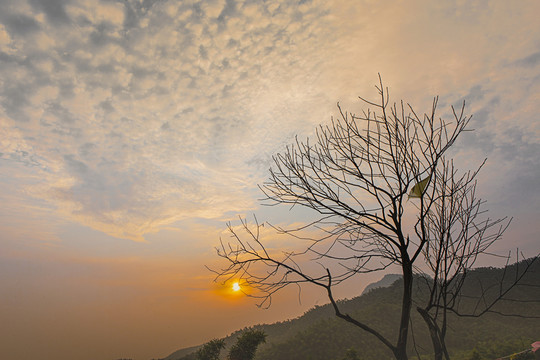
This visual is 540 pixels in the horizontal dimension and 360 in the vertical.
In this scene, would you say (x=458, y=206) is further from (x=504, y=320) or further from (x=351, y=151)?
(x=504, y=320)

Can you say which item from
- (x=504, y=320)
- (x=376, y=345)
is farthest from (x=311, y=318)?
(x=504, y=320)

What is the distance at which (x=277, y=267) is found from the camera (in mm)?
3375

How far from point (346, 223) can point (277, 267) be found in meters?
1.02

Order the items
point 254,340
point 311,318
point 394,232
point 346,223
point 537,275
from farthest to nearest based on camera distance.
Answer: point 311,318, point 537,275, point 254,340, point 346,223, point 394,232

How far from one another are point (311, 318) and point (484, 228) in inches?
1551

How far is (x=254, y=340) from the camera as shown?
18391mm

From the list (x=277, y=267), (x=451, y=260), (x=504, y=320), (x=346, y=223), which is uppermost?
(x=346, y=223)

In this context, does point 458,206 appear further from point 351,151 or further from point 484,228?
point 351,151

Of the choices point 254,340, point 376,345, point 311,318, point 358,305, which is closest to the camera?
point 254,340

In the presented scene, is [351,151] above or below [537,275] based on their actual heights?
above

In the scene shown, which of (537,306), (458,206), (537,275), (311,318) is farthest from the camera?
(311,318)

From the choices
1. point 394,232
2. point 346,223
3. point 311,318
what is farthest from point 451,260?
point 311,318

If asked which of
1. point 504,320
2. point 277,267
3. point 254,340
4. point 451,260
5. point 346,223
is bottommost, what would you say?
point 504,320

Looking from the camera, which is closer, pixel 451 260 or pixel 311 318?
pixel 451 260
